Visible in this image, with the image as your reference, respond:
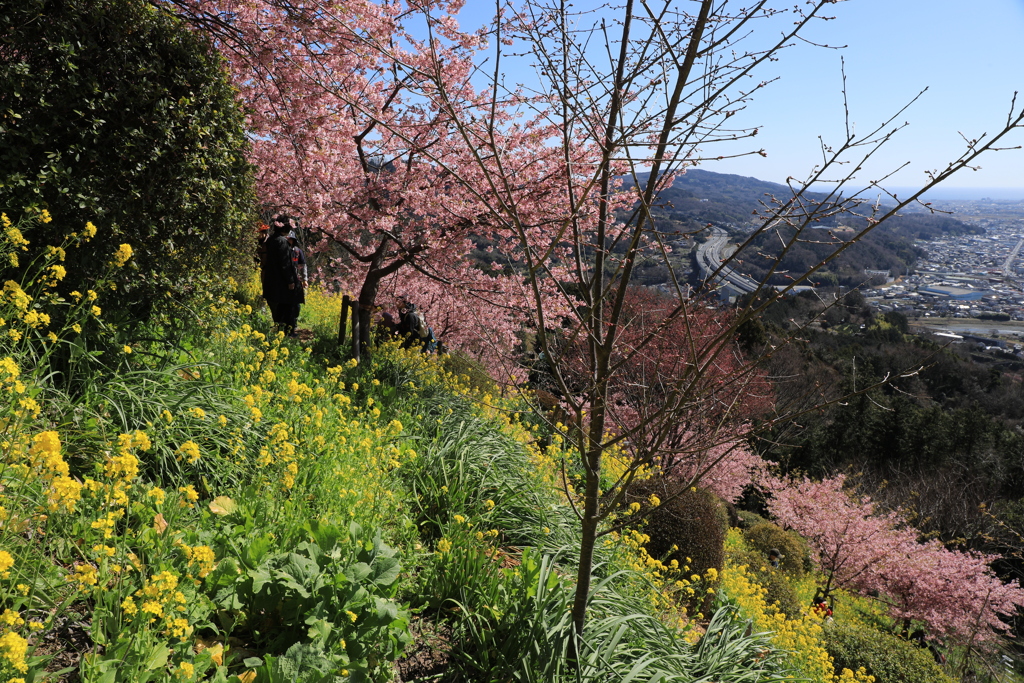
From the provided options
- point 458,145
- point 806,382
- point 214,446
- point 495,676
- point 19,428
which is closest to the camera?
point 19,428

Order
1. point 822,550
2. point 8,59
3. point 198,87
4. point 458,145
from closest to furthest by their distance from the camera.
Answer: point 8,59
point 198,87
point 458,145
point 822,550

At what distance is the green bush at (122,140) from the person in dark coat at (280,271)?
3250 millimetres

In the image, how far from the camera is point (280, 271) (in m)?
7.82

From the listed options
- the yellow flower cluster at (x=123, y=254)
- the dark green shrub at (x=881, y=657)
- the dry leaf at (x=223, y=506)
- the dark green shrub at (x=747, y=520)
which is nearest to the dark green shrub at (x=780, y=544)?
the dark green shrub at (x=747, y=520)

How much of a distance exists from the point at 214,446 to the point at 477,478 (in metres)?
1.94

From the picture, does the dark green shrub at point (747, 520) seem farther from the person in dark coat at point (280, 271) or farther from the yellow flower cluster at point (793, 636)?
the person in dark coat at point (280, 271)

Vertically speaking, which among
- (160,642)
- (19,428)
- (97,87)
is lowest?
(160,642)

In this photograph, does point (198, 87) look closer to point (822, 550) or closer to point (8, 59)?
point (8, 59)

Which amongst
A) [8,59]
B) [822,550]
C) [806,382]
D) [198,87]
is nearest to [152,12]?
[198,87]

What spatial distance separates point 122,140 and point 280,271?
4221mm

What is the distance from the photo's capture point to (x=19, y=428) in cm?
252

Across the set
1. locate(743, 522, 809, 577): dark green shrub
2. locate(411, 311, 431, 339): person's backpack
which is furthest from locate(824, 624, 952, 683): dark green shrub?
locate(743, 522, 809, 577): dark green shrub

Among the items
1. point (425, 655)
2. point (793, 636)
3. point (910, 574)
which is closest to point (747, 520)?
point (910, 574)

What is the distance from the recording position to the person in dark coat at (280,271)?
776 cm
